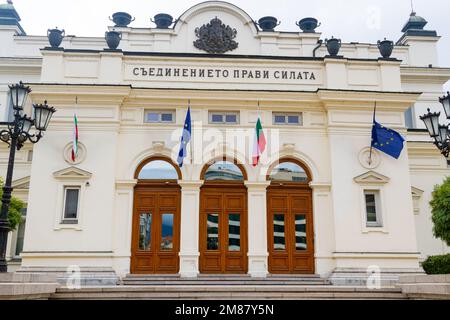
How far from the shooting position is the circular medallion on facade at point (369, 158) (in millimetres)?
15508

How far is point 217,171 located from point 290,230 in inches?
124

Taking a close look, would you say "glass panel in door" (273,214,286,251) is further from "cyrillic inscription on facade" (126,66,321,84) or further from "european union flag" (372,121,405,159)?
"cyrillic inscription on facade" (126,66,321,84)

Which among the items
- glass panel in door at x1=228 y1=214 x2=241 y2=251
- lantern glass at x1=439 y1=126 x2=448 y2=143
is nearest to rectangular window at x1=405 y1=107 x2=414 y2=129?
lantern glass at x1=439 y1=126 x2=448 y2=143

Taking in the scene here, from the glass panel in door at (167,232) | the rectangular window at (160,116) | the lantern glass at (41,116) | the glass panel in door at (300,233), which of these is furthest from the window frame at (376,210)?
the lantern glass at (41,116)

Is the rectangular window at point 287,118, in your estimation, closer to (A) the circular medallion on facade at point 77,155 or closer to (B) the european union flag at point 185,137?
(B) the european union flag at point 185,137

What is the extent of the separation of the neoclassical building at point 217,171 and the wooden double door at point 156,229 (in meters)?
0.03

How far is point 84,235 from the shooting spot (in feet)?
47.3

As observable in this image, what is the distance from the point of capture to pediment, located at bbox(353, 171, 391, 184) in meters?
15.3

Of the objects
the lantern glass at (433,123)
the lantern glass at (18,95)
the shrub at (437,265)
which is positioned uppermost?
the lantern glass at (18,95)

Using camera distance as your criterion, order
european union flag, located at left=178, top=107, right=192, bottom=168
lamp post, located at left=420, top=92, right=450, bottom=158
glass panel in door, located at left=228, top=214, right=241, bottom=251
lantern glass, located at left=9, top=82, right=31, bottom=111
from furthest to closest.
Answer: glass panel in door, located at left=228, top=214, right=241, bottom=251 < european union flag, located at left=178, top=107, right=192, bottom=168 < lamp post, located at left=420, top=92, right=450, bottom=158 < lantern glass, located at left=9, top=82, right=31, bottom=111

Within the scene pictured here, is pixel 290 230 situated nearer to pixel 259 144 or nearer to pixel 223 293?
pixel 259 144

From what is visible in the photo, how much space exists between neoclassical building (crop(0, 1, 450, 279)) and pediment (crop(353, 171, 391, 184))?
0.12ft
